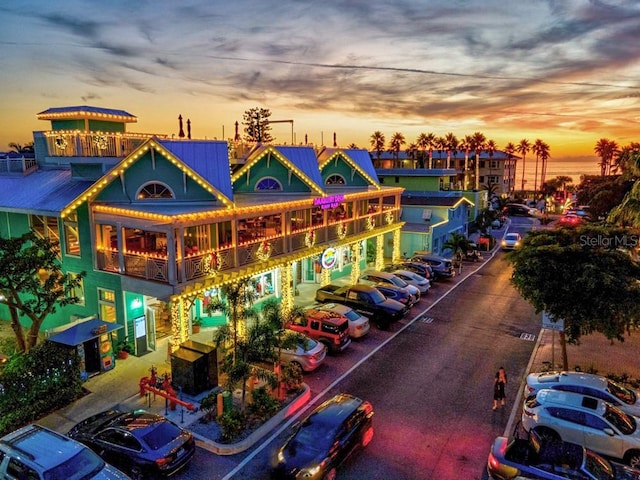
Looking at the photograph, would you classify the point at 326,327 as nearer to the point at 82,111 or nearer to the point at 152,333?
the point at 152,333

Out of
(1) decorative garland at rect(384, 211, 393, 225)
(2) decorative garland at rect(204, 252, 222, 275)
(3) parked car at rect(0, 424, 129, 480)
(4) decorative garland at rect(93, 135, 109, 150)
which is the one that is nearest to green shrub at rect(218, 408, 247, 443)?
(3) parked car at rect(0, 424, 129, 480)

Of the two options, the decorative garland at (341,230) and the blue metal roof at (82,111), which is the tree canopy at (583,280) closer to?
the decorative garland at (341,230)

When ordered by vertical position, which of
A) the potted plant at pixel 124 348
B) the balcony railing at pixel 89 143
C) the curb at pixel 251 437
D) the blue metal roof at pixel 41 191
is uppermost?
the balcony railing at pixel 89 143

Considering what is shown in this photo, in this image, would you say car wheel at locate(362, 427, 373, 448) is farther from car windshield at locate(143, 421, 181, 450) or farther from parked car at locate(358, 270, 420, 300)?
parked car at locate(358, 270, 420, 300)

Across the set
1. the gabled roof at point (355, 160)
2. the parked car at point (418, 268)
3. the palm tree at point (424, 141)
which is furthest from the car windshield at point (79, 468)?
the palm tree at point (424, 141)

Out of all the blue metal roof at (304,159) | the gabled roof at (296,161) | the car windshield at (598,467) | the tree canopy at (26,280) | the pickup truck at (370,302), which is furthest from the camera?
the blue metal roof at (304,159)

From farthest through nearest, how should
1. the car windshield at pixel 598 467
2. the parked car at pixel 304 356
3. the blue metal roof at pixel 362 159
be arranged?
the blue metal roof at pixel 362 159 < the parked car at pixel 304 356 < the car windshield at pixel 598 467

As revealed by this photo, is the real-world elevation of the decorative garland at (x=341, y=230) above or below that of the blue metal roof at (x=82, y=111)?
below

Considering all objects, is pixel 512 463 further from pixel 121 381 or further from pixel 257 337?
pixel 121 381

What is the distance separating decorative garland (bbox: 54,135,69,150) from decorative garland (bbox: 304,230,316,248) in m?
12.3

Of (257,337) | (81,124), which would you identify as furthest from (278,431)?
(81,124)

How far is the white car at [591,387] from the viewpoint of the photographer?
45.2ft

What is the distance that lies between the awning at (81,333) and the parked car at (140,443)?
4.30m

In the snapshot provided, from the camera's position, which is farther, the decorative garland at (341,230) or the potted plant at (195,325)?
the decorative garland at (341,230)
